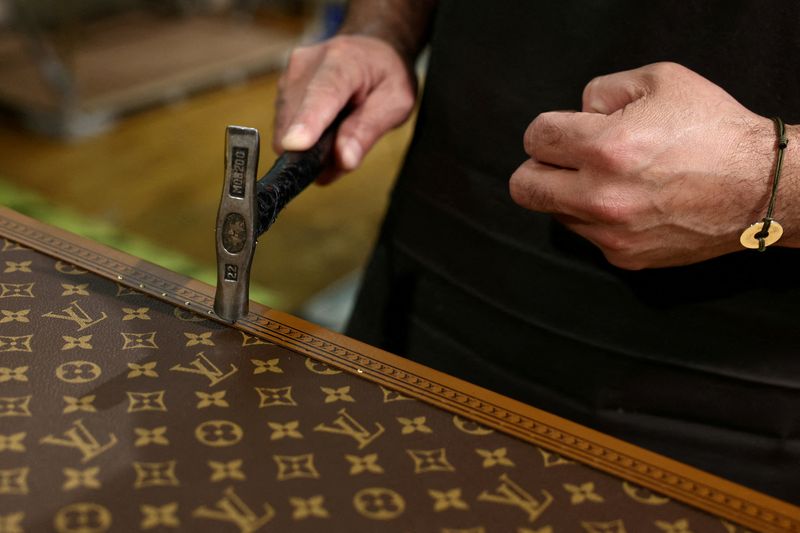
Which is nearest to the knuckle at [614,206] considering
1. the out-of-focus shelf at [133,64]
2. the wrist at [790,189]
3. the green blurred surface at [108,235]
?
the wrist at [790,189]

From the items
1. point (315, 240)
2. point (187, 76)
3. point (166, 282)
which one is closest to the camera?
point (166, 282)

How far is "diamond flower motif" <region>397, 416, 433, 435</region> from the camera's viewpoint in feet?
1.94

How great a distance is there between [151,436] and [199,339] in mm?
115

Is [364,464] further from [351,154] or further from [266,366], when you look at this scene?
[351,154]

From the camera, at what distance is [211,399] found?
597mm

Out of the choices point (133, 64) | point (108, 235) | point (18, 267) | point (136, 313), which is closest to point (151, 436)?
point (136, 313)

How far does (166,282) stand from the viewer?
719mm

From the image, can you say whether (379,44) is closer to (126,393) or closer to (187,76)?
(126,393)

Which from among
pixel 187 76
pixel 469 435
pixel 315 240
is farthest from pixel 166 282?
pixel 187 76

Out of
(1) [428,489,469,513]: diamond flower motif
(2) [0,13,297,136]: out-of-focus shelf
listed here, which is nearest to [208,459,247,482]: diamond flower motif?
(1) [428,489,469,513]: diamond flower motif

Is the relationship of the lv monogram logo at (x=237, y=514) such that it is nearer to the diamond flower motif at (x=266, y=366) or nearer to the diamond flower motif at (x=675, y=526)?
the diamond flower motif at (x=266, y=366)

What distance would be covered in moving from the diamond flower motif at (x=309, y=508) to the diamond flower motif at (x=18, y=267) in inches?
13.5

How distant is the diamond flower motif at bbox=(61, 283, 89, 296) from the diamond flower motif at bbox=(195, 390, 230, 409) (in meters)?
0.16

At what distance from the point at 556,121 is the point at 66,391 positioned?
41 centimetres
